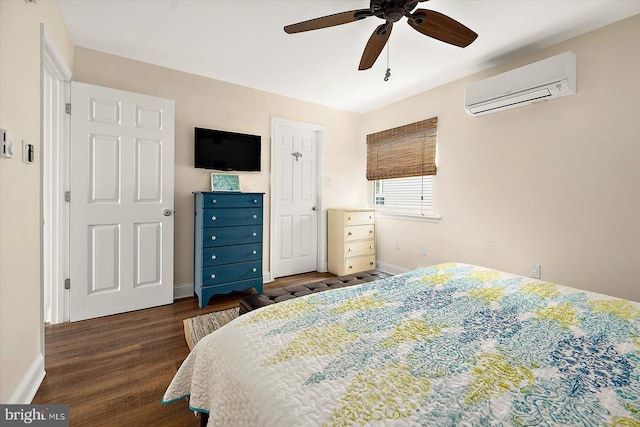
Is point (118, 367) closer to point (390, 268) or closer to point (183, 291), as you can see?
point (183, 291)

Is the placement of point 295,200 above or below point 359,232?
above

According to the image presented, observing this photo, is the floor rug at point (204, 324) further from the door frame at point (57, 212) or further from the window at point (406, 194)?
the window at point (406, 194)

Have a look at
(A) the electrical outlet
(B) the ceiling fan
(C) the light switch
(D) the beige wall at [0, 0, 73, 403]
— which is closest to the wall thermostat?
(D) the beige wall at [0, 0, 73, 403]

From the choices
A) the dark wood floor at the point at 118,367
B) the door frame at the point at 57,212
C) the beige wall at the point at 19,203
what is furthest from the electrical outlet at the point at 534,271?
the door frame at the point at 57,212

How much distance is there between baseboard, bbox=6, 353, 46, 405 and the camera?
1423 millimetres

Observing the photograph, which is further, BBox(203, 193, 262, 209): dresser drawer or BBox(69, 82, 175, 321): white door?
BBox(203, 193, 262, 209): dresser drawer

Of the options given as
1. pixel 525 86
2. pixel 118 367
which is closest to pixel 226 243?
pixel 118 367

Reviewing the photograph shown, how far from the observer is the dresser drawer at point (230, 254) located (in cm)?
291

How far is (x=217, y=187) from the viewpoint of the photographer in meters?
3.29

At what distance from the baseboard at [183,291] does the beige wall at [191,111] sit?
0.04m

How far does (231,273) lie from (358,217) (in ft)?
6.17

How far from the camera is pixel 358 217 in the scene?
13.2ft

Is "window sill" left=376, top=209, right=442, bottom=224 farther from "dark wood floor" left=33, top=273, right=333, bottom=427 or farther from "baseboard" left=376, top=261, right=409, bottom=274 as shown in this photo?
"dark wood floor" left=33, top=273, right=333, bottom=427

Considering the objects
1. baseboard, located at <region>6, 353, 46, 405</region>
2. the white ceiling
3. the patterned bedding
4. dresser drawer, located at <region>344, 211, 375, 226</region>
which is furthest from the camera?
dresser drawer, located at <region>344, 211, 375, 226</region>
